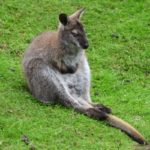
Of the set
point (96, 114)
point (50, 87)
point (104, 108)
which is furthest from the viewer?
point (50, 87)

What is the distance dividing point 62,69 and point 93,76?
5.56ft

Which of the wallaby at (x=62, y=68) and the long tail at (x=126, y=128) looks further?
the wallaby at (x=62, y=68)

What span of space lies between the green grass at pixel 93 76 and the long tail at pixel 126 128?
9 cm

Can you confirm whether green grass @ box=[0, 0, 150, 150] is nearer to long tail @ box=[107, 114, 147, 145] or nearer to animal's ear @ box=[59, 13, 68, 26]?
long tail @ box=[107, 114, 147, 145]

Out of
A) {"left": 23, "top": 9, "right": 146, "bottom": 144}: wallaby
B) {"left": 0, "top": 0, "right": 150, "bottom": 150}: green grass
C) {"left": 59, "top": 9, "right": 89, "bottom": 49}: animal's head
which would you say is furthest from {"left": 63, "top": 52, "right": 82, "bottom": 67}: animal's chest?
{"left": 0, "top": 0, "right": 150, "bottom": 150}: green grass

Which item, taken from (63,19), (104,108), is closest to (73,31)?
(63,19)

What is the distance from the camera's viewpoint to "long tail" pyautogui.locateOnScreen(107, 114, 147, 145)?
314 inches

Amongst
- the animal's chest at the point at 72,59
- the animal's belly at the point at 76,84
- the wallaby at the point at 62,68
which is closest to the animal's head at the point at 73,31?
the wallaby at the point at 62,68

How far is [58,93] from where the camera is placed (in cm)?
912

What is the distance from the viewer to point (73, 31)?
363 inches

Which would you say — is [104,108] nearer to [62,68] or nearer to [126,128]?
[126,128]

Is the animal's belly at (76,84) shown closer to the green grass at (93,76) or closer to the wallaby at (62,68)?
the wallaby at (62,68)

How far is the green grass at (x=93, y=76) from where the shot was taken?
785 cm

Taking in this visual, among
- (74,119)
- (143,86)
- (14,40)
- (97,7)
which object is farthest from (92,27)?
(74,119)
